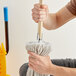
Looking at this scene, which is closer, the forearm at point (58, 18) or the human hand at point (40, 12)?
the human hand at point (40, 12)

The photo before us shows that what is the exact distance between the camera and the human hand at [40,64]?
2.50ft

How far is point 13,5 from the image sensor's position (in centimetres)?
124

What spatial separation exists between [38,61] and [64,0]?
2.13ft

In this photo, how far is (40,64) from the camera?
2.51 ft

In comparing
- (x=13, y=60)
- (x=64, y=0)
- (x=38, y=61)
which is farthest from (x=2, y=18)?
(x=38, y=61)

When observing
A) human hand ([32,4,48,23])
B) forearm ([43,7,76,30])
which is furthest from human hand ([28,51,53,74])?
forearm ([43,7,76,30])

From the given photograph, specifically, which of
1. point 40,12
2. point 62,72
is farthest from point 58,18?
point 62,72

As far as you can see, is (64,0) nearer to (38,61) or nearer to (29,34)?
(29,34)

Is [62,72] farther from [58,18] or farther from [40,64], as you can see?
[58,18]

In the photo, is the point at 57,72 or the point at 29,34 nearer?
the point at 57,72

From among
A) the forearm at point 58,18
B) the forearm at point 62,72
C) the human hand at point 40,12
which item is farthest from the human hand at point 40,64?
the forearm at point 58,18

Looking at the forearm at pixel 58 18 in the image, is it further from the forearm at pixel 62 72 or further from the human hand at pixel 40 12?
the forearm at pixel 62 72

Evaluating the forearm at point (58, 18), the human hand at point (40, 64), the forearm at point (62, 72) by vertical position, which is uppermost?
the forearm at point (58, 18)

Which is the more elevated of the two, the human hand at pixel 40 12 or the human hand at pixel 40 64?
the human hand at pixel 40 12
